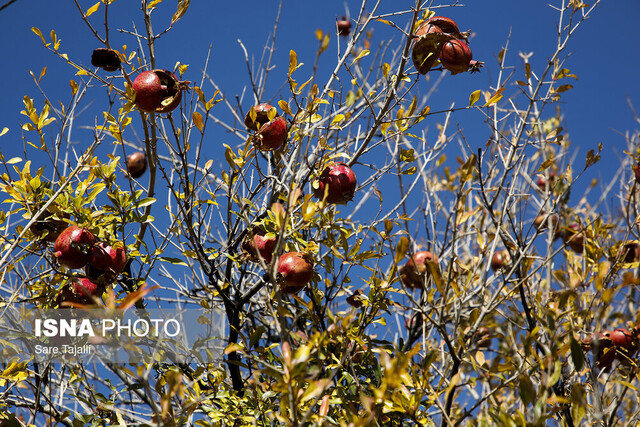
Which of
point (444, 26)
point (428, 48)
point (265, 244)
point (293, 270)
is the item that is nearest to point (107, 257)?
point (265, 244)

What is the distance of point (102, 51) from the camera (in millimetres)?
2219

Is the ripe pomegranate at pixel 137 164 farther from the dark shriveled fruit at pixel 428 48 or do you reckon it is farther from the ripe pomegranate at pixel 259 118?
the dark shriveled fruit at pixel 428 48

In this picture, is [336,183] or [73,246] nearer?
[73,246]

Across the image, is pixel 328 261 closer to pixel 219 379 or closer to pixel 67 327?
pixel 219 379

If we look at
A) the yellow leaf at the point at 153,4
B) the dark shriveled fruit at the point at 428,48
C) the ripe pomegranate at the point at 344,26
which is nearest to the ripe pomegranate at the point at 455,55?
the dark shriveled fruit at the point at 428,48

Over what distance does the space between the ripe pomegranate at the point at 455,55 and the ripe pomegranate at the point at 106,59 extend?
1346 millimetres

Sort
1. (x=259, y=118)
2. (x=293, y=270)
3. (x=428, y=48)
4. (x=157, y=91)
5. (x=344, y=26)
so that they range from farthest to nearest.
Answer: (x=344, y=26) < (x=259, y=118) < (x=428, y=48) < (x=157, y=91) < (x=293, y=270)

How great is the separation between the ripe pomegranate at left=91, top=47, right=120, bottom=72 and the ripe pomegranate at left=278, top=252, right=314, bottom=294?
1.07m

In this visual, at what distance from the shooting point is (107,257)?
225cm

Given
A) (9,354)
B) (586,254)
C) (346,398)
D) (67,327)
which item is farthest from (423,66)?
(9,354)

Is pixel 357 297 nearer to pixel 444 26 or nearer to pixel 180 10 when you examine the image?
pixel 444 26

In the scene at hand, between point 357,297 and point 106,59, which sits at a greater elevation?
point 106,59

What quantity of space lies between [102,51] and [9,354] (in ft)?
4.72

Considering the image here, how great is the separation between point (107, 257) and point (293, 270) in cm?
80
